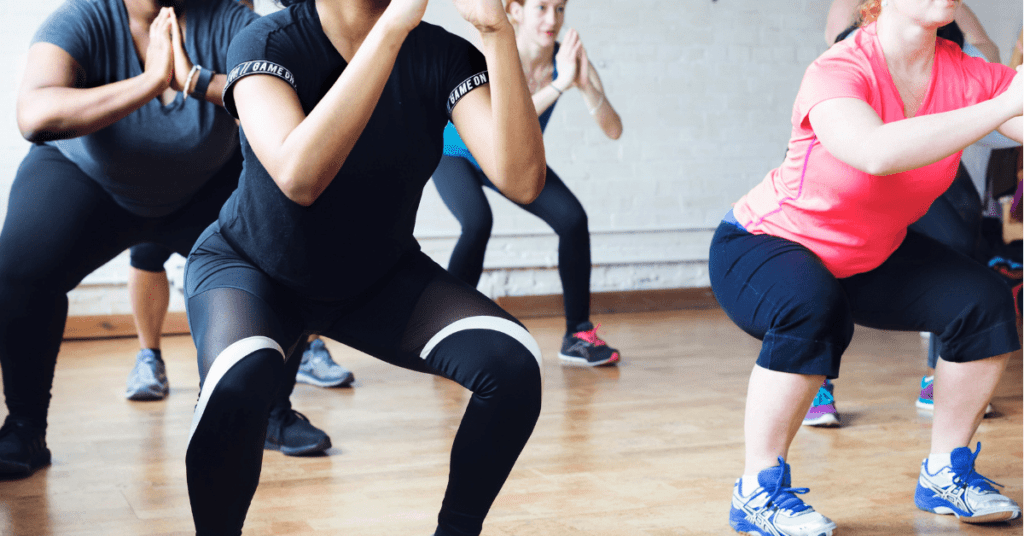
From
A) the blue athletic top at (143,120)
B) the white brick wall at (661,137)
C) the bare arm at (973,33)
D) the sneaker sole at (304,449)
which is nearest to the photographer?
the blue athletic top at (143,120)

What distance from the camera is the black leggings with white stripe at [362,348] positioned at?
3.95ft

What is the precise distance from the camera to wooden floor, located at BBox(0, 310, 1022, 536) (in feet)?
5.77

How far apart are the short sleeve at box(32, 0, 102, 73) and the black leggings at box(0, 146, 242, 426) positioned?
0.85ft

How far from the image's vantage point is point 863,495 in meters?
1.90

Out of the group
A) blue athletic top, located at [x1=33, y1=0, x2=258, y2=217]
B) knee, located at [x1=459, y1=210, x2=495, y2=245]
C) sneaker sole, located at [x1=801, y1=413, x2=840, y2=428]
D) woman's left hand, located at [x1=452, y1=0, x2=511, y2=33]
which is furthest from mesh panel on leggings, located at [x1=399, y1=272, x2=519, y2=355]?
knee, located at [x1=459, y1=210, x2=495, y2=245]

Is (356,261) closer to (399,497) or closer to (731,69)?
(399,497)

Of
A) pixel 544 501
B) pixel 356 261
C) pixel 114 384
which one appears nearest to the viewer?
pixel 356 261

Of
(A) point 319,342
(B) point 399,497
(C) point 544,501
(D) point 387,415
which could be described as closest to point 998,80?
(C) point 544,501

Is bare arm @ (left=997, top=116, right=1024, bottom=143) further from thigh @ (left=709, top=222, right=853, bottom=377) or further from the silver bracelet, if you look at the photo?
the silver bracelet

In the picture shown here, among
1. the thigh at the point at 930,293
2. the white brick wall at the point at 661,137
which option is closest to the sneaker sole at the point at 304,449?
the thigh at the point at 930,293

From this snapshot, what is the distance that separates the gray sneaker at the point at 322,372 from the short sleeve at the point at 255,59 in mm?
1832

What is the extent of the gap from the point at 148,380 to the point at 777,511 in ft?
6.76

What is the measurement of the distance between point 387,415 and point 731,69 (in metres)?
3.53

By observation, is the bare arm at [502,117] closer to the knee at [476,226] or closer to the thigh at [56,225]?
the thigh at [56,225]
